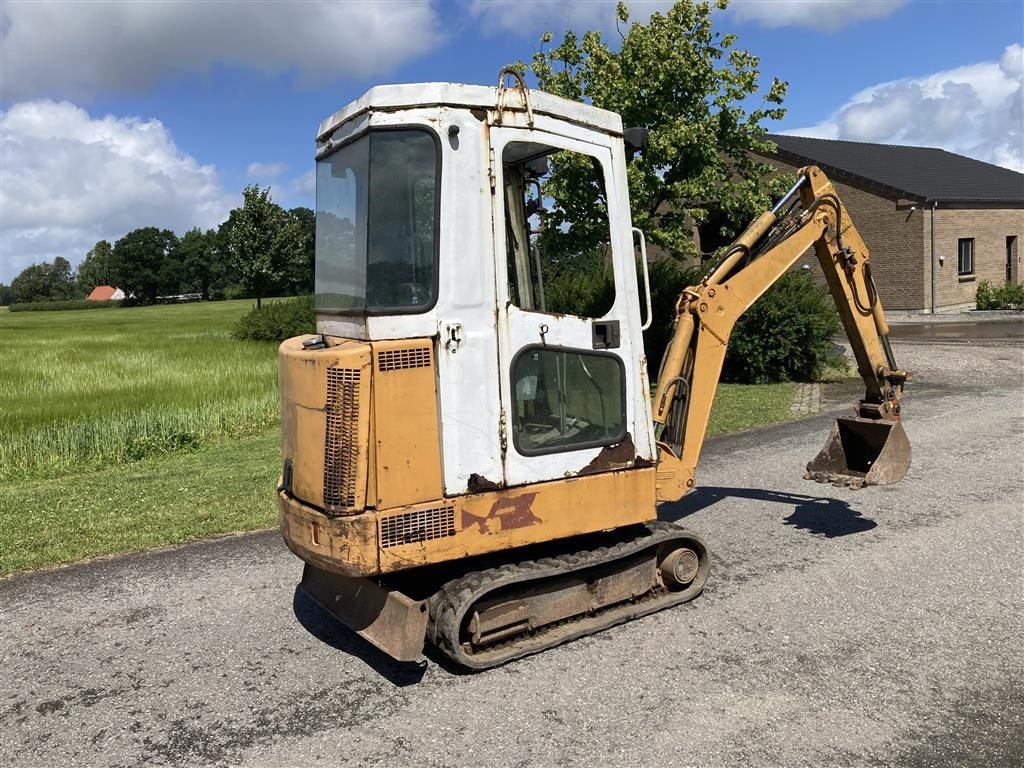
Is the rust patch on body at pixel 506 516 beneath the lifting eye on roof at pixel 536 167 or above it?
beneath

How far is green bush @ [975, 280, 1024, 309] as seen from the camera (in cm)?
3058

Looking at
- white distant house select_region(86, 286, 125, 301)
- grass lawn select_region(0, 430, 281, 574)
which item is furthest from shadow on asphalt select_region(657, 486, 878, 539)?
white distant house select_region(86, 286, 125, 301)

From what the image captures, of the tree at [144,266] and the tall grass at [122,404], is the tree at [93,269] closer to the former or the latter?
the tree at [144,266]

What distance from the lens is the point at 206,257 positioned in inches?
4247

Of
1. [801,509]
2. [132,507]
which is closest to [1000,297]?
[801,509]

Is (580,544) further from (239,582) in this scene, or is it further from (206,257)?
(206,257)

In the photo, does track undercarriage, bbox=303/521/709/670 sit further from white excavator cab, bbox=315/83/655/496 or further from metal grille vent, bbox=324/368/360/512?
metal grille vent, bbox=324/368/360/512

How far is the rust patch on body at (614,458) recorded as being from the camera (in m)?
4.79

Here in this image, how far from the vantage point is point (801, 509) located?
24.7 ft

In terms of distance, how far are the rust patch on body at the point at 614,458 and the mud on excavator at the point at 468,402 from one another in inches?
0.5

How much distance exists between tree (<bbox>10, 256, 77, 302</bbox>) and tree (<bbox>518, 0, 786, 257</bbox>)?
121 m

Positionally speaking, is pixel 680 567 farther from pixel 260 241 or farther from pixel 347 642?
pixel 260 241

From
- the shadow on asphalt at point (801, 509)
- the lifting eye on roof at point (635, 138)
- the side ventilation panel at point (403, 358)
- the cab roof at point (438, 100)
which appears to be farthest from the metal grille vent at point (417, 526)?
the shadow on asphalt at point (801, 509)

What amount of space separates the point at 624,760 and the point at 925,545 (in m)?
3.84
